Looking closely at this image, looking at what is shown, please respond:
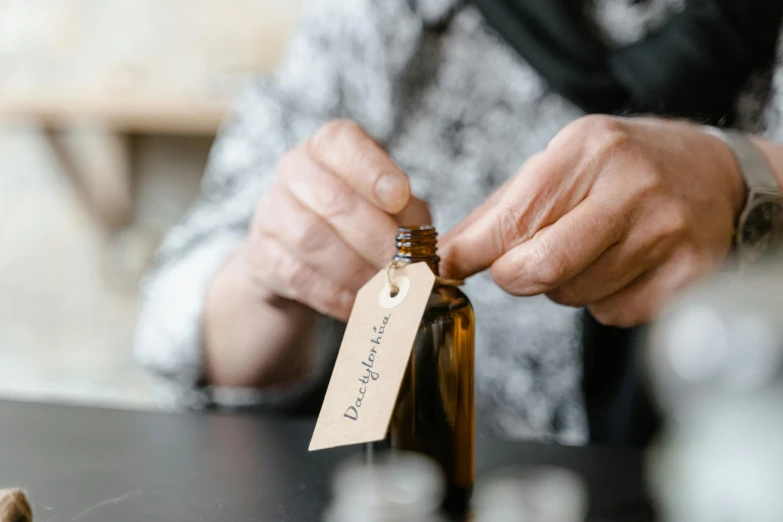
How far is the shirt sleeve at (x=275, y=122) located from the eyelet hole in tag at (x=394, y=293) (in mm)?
346

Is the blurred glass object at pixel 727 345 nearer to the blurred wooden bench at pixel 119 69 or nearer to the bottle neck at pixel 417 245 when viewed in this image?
the bottle neck at pixel 417 245

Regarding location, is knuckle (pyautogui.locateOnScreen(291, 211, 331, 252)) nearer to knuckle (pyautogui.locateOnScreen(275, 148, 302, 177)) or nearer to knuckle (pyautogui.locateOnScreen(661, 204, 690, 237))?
knuckle (pyautogui.locateOnScreen(275, 148, 302, 177))

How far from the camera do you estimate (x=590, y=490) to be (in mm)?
504

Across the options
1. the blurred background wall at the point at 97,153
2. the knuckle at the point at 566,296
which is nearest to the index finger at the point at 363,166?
the knuckle at the point at 566,296

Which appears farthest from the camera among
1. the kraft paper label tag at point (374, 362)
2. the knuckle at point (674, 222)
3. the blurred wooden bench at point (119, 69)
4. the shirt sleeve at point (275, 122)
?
the blurred wooden bench at point (119, 69)

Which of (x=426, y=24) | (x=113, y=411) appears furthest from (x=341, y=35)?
(x=113, y=411)

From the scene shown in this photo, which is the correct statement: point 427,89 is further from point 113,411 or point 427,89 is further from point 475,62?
point 113,411

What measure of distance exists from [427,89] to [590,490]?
1.88ft

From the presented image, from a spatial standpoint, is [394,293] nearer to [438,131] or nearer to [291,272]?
[291,272]

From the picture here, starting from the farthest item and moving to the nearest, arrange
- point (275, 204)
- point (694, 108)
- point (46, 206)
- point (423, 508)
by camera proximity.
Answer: point (46, 206), point (694, 108), point (275, 204), point (423, 508)

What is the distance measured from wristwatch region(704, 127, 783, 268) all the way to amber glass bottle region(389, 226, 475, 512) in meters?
0.26

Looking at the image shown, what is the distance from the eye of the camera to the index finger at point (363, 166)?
0.55 metres

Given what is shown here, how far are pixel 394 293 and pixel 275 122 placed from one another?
0.51m

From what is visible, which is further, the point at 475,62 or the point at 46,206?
the point at 46,206
